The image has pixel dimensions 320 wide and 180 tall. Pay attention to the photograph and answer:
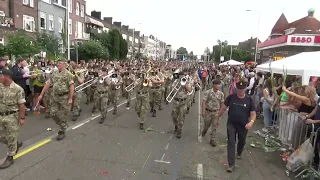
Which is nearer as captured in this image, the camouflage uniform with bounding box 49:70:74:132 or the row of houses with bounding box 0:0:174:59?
the camouflage uniform with bounding box 49:70:74:132

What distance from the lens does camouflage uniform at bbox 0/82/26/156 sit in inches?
211

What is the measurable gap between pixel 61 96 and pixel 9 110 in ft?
6.12

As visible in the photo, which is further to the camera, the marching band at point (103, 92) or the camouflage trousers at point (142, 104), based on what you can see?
the camouflage trousers at point (142, 104)

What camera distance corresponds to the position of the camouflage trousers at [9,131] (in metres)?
5.39

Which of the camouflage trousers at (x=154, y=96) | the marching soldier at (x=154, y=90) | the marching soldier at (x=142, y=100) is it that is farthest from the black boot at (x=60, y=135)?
the camouflage trousers at (x=154, y=96)

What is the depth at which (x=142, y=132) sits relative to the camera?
335 inches

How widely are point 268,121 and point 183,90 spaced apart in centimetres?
341

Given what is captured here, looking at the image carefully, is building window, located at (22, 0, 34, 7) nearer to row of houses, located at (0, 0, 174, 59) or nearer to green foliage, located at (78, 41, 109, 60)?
row of houses, located at (0, 0, 174, 59)

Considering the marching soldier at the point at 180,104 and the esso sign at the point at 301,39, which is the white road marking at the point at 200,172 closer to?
the marching soldier at the point at 180,104

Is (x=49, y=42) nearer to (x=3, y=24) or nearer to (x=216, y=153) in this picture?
(x=3, y=24)

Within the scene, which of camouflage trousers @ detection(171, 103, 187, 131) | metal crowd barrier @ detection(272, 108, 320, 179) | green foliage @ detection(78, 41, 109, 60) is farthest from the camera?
green foliage @ detection(78, 41, 109, 60)

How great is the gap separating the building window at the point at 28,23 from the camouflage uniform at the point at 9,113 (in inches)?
1017

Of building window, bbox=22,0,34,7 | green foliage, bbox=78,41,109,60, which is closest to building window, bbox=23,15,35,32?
building window, bbox=22,0,34,7

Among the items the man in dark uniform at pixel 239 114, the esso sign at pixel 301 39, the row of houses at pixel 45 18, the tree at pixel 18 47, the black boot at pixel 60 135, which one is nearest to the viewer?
the man in dark uniform at pixel 239 114
